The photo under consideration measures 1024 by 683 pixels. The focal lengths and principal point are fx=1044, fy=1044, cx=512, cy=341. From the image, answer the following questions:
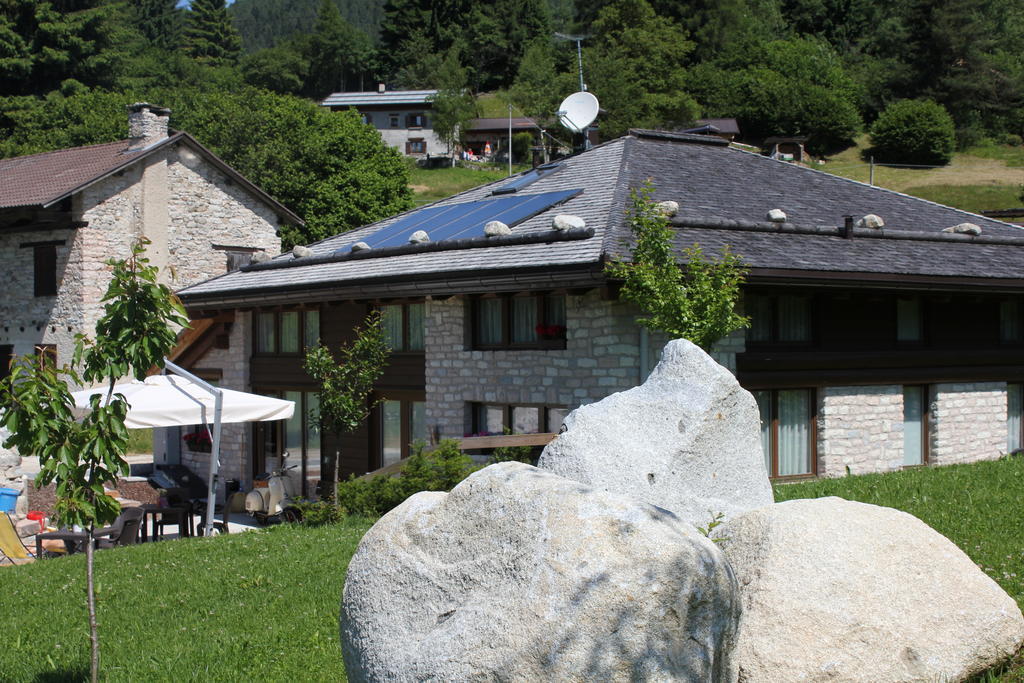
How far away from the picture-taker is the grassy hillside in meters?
53.2

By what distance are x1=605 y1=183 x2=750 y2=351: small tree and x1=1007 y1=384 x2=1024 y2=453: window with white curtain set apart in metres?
8.05

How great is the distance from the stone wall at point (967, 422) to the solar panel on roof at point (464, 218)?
24.2 ft

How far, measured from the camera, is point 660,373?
774 cm

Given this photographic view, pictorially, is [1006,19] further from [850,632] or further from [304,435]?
[850,632]

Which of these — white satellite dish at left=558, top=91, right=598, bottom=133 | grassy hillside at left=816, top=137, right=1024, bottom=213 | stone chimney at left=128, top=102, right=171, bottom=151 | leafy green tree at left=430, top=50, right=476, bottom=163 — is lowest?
white satellite dish at left=558, top=91, right=598, bottom=133

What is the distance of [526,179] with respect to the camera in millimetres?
22484

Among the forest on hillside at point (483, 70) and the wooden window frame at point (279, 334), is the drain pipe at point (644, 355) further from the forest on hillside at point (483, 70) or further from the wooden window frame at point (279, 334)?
the forest on hillside at point (483, 70)

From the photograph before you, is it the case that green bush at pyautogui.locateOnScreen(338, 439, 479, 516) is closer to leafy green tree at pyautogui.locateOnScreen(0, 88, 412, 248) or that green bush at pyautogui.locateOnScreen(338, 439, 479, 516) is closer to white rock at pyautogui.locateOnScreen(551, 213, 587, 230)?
white rock at pyautogui.locateOnScreen(551, 213, 587, 230)

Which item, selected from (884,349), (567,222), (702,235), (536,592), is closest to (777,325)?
(702,235)

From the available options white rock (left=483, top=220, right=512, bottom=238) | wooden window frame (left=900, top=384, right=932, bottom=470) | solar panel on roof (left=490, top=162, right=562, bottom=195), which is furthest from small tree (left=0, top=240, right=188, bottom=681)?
solar panel on roof (left=490, top=162, right=562, bottom=195)

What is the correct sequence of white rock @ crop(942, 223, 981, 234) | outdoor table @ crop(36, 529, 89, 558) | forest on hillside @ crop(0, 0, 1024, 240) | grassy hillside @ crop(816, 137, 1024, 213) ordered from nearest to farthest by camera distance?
outdoor table @ crop(36, 529, 89, 558)
white rock @ crop(942, 223, 981, 234)
forest on hillside @ crop(0, 0, 1024, 240)
grassy hillside @ crop(816, 137, 1024, 213)

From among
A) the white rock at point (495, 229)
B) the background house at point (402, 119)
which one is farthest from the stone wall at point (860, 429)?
the background house at point (402, 119)

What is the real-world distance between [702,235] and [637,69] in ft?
191

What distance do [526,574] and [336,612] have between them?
4357 mm
